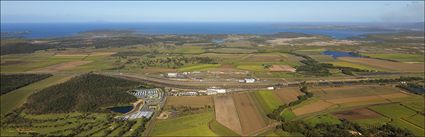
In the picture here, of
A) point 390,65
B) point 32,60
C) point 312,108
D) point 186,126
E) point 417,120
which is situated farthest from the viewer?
point 32,60

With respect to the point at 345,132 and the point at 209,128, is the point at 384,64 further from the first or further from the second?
the point at 209,128

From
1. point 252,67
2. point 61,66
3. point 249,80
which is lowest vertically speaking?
point 249,80

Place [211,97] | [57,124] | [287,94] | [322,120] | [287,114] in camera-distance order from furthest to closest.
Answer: [287,94] < [211,97] < [287,114] < [57,124] < [322,120]

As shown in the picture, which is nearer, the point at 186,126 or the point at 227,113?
the point at 186,126

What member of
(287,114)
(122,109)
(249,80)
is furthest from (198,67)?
(287,114)

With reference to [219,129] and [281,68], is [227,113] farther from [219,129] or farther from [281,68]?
[281,68]

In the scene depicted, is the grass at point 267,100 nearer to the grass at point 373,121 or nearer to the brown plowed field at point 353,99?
the brown plowed field at point 353,99
